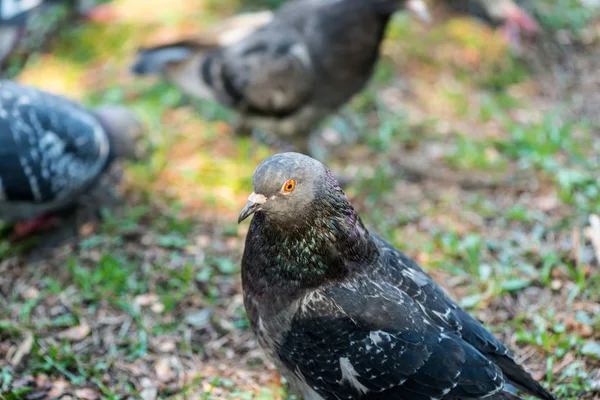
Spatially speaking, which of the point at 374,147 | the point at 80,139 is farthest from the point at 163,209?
the point at 374,147

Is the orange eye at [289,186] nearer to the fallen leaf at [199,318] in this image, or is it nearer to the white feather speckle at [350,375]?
the white feather speckle at [350,375]

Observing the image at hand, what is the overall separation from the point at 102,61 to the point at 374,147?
3.30 metres

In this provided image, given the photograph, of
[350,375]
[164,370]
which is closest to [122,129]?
[164,370]

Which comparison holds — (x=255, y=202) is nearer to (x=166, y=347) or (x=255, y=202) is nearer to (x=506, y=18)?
(x=166, y=347)

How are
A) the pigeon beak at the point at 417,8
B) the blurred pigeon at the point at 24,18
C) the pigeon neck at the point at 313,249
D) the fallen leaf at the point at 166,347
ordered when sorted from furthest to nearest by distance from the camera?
the blurred pigeon at the point at 24,18
the pigeon beak at the point at 417,8
the fallen leaf at the point at 166,347
the pigeon neck at the point at 313,249

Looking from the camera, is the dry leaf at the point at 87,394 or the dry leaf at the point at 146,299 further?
the dry leaf at the point at 146,299

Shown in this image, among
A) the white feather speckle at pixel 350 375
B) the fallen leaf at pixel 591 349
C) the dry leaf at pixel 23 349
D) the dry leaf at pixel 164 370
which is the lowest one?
the fallen leaf at pixel 591 349

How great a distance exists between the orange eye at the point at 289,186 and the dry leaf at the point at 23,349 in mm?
1975

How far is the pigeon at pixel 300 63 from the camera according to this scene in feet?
17.2

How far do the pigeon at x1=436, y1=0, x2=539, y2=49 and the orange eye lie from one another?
5.12 metres

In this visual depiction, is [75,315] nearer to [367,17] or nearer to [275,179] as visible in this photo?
[275,179]

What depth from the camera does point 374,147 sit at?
236 inches

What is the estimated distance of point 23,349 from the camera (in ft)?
12.1

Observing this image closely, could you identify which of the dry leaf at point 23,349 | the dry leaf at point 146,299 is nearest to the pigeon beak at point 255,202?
the dry leaf at point 146,299
